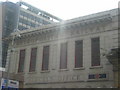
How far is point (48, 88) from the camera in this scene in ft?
86.5

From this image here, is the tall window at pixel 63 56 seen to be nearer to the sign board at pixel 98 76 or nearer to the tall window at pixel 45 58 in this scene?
the tall window at pixel 45 58

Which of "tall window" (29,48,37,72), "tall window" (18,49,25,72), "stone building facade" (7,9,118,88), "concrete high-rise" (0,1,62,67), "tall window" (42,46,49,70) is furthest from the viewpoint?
"concrete high-rise" (0,1,62,67)

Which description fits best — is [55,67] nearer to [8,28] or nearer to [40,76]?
[40,76]

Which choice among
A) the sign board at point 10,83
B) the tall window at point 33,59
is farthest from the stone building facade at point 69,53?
the sign board at point 10,83

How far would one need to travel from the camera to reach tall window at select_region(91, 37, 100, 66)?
935 inches

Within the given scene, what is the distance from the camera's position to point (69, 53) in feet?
85.7

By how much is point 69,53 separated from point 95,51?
334 centimetres

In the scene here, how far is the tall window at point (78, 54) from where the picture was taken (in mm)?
25059

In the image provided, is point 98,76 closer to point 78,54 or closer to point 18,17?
point 78,54

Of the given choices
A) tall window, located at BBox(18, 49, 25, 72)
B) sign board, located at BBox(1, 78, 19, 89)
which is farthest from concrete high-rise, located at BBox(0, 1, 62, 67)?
sign board, located at BBox(1, 78, 19, 89)

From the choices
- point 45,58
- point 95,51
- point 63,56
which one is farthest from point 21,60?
point 95,51

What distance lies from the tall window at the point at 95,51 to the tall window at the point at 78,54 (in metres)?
1.44

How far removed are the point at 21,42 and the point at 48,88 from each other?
842 centimetres

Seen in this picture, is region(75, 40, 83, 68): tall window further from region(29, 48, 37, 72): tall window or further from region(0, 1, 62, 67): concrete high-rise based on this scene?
region(0, 1, 62, 67): concrete high-rise
